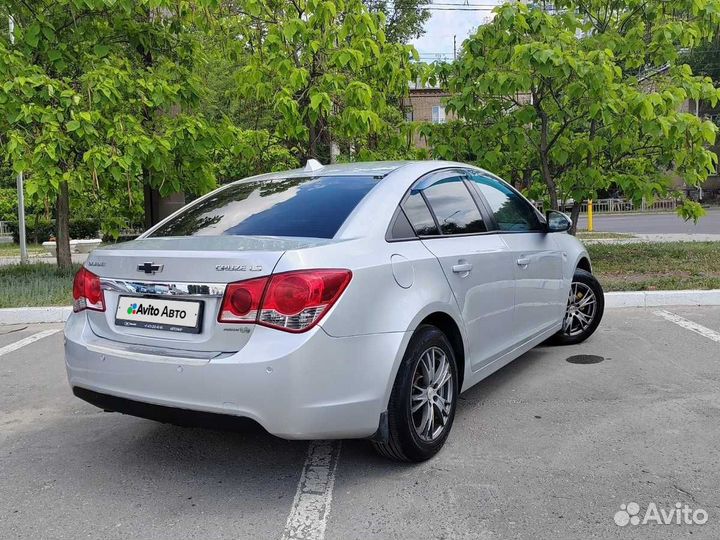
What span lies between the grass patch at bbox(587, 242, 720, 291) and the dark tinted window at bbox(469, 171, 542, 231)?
3738 mm

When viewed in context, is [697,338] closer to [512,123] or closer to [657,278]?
[657,278]

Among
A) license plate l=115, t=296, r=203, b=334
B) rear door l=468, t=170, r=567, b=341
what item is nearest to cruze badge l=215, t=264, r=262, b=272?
license plate l=115, t=296, r=203, b=334

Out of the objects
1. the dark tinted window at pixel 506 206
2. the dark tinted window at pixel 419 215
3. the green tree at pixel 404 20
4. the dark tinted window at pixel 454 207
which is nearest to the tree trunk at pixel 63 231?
the dark tinted window at pixel 506 206

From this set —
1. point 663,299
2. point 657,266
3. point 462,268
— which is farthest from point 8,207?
point 462,268

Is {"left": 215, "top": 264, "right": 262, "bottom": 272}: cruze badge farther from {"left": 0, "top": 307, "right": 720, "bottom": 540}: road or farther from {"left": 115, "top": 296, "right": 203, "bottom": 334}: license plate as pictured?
{"left": 0, "top": 307, "right": 720, "bottom": 540}: road

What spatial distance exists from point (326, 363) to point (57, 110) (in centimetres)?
704

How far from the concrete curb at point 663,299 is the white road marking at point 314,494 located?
5053mm

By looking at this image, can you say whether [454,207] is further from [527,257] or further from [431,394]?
[431,394]

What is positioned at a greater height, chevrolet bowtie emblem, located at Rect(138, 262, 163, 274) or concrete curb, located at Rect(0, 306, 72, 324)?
chevrolet bowtie emblem, located at Rect(138, 262, 163, 274)

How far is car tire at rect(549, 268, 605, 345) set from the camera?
557 cm

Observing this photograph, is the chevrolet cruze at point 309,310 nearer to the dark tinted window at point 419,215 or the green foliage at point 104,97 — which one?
the dark tinted window at point 419,215

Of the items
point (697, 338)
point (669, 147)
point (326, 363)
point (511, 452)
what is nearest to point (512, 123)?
point (669, 147)

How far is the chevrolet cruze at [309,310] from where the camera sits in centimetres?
274

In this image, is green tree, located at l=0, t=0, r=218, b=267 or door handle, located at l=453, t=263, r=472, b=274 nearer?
door handle, located at l=453, t=263, r=472, b=274
